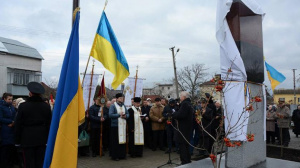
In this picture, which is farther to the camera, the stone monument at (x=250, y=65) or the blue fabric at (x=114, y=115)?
the blue fabric at (x=114, y=115)

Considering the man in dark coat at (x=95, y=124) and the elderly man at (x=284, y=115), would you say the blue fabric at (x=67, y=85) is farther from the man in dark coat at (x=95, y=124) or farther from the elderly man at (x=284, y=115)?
the elderly man at (x=284, y=115)

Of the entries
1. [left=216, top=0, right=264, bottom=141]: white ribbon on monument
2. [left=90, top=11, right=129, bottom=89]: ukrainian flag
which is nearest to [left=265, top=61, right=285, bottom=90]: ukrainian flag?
[left=216, top=0, right=264, bottom=141]: white ribbon on monument

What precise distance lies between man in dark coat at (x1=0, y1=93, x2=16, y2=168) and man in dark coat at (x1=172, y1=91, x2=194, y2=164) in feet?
12.4

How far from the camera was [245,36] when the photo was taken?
16.6 feet

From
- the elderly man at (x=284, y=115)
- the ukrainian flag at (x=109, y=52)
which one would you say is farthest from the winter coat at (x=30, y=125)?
the elderly man at (x=284, y=115)

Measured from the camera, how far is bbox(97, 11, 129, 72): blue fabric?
20.1 ft

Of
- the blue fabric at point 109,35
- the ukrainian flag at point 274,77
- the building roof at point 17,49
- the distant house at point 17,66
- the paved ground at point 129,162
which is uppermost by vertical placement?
the building roof at point 17,49

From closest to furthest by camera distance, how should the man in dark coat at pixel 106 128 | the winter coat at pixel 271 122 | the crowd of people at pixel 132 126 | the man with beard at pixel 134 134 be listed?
the crowd of people at pixel 132 126 < the man with beard at pixel 134 134 < the man in dark coat at pixel 106 128 < the winter coat at pixel 271 122

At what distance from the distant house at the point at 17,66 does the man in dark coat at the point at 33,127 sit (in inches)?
1171

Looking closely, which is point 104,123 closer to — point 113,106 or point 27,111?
point 113,106

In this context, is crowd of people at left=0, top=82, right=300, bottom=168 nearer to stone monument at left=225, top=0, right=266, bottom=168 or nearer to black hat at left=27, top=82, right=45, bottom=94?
black hat at left=27, top=82, right=45, bottom=94

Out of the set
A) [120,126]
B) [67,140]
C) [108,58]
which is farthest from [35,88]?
[120,126]

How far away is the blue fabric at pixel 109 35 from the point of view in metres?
6.13

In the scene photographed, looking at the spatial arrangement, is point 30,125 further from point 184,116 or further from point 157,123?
point 157,123
